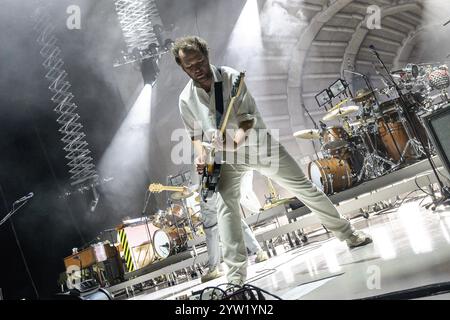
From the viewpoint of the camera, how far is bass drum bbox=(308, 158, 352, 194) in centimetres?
529

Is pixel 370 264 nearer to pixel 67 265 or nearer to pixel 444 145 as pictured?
pixel 444 145

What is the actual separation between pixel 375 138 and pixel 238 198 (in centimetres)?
387

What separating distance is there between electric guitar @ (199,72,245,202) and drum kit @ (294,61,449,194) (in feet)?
9.79

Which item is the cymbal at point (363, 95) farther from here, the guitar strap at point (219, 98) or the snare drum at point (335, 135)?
the guitar strap at point (219, 98)

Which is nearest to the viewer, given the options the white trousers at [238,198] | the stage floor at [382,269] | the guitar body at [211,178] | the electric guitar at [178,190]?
the stage floor at [382,269]

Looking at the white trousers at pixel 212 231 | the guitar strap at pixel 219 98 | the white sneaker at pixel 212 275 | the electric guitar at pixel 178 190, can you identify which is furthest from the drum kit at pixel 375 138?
the guitar strap at pixel 219 98

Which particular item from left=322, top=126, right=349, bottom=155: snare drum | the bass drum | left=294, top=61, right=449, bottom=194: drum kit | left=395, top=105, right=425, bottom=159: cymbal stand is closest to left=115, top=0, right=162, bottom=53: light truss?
left=294, top=61, right=449, bottom=194: drum kit

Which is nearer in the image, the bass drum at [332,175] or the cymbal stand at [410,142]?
the cymbal stand at [410,142]

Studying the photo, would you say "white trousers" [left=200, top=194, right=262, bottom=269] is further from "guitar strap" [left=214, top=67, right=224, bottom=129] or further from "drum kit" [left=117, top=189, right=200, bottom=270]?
"drum kit" [left=117, top=189, right=200, bottom=270]

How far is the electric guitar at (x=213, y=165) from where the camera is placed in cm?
261

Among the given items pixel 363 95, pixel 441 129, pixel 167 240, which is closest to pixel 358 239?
pixel 441 129

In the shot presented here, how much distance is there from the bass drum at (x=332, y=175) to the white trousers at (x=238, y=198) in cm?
255

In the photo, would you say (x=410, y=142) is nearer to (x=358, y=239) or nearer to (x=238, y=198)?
(x=358, y=239)

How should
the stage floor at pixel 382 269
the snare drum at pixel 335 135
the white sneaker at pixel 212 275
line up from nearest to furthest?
the stage floor at pixel 382 269 < the white sneaker at pixel 212 275 < the snare drum at pixel 335 135
